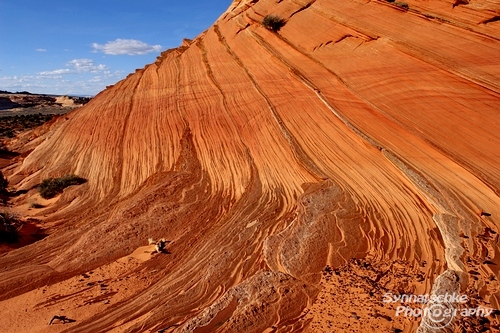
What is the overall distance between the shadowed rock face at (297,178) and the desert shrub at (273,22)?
0.76m

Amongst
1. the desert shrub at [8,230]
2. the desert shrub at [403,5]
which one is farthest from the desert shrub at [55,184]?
the desert shrub at [403,5]

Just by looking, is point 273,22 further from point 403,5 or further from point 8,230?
point 8,230

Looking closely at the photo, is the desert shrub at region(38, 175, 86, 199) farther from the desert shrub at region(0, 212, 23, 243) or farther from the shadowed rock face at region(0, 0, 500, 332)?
the desert shrub at region(0, 212, 23, 243)

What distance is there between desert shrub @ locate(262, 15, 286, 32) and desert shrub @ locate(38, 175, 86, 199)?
13.8 m

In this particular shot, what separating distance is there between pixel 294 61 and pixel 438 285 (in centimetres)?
1424

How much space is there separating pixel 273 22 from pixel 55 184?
14782mm

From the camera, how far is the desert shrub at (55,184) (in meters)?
14.2

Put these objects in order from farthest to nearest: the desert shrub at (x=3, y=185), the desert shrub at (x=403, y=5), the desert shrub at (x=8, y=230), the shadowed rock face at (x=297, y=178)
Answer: the desert shrub at (x=403, y=5), the desert shrub at (x=3, y=185), the desert shrub at (x=8, y=230), the shadowed rock face at (x=297, y=178)

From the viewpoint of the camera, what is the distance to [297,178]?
11.4m

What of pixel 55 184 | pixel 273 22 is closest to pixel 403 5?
pixel 273 22

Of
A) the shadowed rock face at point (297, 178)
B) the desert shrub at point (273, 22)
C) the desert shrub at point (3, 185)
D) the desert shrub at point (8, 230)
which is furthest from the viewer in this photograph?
the desert shrub at point (273, 22)

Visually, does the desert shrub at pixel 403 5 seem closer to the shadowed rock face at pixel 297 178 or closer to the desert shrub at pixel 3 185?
the shadowed rock face at pixel 297 178

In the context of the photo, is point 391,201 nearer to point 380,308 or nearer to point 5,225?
point 380,308

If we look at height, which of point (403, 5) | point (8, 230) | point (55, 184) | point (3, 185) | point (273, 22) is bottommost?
point (8, 230)
